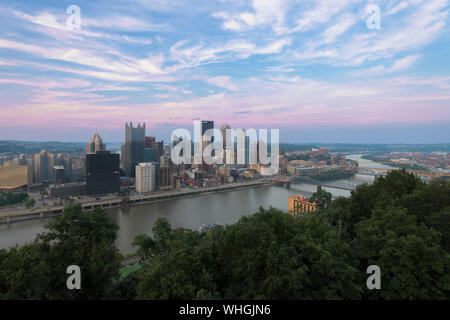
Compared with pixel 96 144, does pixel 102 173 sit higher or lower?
lower

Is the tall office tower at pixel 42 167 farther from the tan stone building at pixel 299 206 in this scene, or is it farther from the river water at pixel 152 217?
the tan stone building at pixel 299 206

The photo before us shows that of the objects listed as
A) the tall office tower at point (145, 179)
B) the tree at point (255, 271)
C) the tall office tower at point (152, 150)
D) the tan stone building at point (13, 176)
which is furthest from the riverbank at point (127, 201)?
the tall office tower at point (152, 150)

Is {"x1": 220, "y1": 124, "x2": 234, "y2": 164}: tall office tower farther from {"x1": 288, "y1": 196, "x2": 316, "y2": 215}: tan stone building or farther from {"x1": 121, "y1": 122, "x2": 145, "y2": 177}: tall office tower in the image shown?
{"x1": 288, "y1": 196, "x2": 316, "y2": 215}: tan stone building

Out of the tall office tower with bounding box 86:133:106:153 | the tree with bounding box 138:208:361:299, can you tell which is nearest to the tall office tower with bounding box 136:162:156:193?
the tall office tower with bounding box 86:133:106:153

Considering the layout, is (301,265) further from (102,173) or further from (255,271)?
Answer: (102,173)

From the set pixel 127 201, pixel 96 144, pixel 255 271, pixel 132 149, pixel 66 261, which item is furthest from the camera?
pixel 96 144

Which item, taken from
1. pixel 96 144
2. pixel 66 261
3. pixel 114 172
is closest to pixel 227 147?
pixel 96 144

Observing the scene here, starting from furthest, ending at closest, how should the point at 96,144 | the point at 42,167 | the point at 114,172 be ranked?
the point at 96,144, the point at 42,167, the point at 114,172
